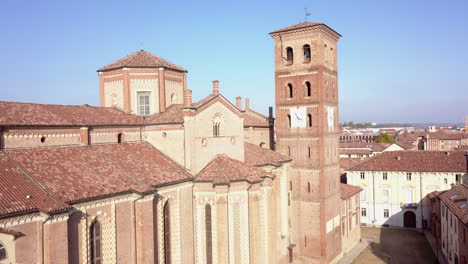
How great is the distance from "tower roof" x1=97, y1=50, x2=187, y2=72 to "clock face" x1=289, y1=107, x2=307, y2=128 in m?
10.3

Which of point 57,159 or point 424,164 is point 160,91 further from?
point 424,164

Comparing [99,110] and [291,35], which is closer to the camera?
[99,110]

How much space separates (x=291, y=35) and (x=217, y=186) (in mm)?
16555

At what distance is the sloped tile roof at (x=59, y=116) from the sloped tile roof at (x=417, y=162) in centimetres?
3062

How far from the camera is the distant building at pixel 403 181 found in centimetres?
4431

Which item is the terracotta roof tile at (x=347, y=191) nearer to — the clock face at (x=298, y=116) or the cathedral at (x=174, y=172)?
the cathedral at (x=174, y=172)

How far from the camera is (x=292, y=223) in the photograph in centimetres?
3384

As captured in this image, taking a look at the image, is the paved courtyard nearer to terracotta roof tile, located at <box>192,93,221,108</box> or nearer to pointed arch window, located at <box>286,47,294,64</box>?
pointed arch window, located at <box>286,47,294,64</box>

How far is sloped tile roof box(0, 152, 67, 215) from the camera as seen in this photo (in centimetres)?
1521

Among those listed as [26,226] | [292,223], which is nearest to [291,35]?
[292,223]

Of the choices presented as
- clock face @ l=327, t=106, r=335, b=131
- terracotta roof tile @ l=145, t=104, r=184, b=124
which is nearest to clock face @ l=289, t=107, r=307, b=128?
clock face @ l=327, t=106, r=335, b=131

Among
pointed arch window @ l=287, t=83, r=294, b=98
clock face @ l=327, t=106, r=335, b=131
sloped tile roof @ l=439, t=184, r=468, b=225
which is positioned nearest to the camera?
sloped tile roof @ l=439, t=184, r=468, b=225

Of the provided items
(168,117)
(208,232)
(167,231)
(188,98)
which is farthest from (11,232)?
(188,98)

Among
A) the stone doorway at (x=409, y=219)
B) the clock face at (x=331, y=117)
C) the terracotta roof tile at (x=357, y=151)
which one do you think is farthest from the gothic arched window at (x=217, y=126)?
the terracotta roof tile at (x=357, y=151)
